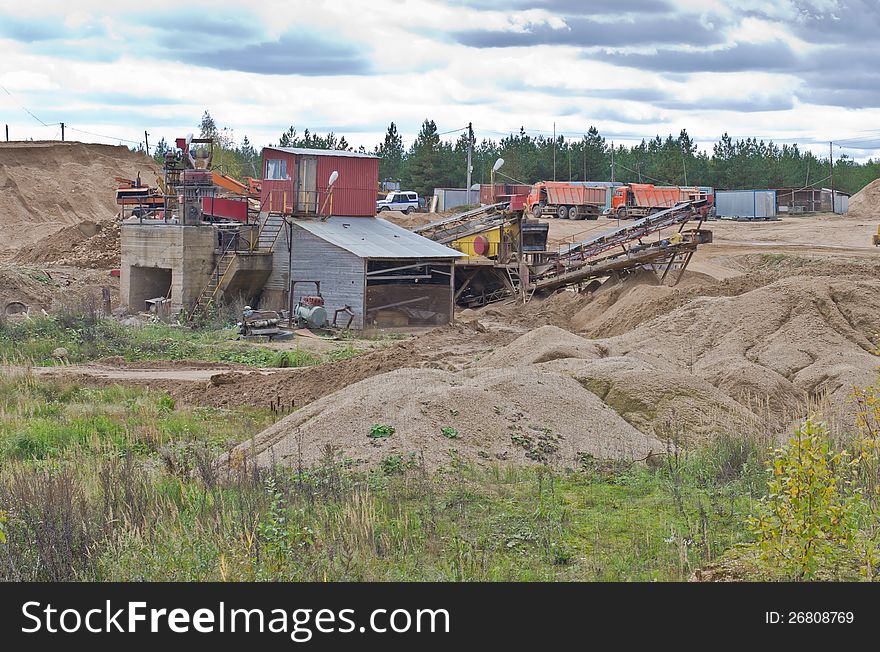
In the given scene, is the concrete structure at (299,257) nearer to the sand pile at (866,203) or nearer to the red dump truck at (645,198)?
the red dump truck at (645,198)

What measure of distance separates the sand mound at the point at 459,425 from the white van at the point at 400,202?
5674 cm

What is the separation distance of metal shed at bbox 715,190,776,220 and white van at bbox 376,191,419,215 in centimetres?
1977

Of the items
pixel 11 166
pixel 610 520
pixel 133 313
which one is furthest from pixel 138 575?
pixel 11 166

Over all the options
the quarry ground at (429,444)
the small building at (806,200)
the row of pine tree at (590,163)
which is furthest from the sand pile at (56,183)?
the small building at (806,200)

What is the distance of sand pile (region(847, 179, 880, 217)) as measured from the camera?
74125 mm

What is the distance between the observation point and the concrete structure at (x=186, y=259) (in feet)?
123

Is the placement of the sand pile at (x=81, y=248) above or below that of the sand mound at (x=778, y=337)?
above

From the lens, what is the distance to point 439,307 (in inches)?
1523

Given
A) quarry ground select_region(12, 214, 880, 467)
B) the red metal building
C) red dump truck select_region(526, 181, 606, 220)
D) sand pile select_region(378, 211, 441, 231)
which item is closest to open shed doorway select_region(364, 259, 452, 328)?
quarry ground select_region(12, 214, 880, 467)

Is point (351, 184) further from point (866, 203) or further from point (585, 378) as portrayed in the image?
point (866, 203)

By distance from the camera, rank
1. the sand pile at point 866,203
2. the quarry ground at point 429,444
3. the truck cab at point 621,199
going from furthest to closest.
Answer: the sand pile at point 866,203 → the truck cab at point 621,199 → the quarry ground at point 429,444

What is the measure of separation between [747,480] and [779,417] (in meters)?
6.19

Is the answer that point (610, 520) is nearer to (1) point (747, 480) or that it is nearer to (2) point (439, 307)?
(1) point (747, 480)

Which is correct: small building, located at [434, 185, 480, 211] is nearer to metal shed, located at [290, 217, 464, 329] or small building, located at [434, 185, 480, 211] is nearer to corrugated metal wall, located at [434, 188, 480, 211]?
corrugated metal wall, located at [434, 188, 480, 211]
